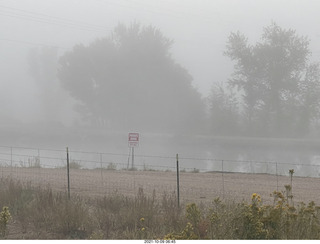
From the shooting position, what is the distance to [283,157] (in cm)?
3900

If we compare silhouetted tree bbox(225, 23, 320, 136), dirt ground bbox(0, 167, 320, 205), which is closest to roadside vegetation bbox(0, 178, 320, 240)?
dirt ground bbox(0, 167, 320, 205)

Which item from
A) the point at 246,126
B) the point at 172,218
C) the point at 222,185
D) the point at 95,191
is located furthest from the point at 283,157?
the point at 172,218

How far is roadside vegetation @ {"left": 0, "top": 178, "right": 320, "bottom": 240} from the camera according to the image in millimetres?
5809

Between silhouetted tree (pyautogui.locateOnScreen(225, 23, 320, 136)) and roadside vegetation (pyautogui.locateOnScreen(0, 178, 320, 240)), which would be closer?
roadside vegetation (pyautogui.locateOnScreen(0, 178, 320, 240))

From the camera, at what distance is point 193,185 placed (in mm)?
17031

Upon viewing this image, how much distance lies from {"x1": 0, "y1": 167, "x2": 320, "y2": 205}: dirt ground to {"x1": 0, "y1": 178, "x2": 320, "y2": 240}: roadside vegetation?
377 centimetres

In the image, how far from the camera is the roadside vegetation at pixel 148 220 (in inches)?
229

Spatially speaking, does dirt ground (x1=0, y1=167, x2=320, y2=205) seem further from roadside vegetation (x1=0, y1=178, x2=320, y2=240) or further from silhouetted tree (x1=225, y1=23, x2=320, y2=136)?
silhouetted tree (x1=225, y1=23, x2=320, y2=136)

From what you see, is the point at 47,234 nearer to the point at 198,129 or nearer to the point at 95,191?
the point at 95,191

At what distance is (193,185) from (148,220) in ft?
30.0

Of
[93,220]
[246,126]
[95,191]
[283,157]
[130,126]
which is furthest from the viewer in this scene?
[130,126]

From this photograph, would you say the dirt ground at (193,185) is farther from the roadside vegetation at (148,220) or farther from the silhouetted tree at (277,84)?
the silhouetted tree at (277,84)

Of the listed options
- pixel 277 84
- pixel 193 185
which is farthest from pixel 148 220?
pixel 277 84

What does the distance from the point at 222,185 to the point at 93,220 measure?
9.71 m
